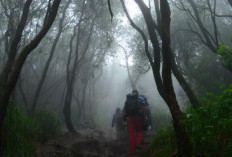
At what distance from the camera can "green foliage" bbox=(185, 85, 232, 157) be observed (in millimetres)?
3258

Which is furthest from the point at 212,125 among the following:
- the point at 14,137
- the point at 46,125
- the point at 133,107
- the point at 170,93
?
the point at 46,125

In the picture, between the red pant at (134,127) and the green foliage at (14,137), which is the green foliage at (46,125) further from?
the green foliage at (14,137)

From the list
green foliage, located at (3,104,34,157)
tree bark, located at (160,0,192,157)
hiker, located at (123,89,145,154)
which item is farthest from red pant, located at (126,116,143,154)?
tree bark, located at (160,0,192,157)

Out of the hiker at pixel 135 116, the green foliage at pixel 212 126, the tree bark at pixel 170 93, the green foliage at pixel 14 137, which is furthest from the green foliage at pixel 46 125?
the tree bark at pixel 170 93

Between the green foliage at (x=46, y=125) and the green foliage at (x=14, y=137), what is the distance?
4.40 metres

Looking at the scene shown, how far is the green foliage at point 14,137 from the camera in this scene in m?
5.02

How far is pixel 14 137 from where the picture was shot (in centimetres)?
509

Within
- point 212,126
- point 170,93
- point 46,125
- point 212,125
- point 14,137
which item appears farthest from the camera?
point 46,125

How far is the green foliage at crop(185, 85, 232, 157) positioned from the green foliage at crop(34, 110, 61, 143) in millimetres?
6648

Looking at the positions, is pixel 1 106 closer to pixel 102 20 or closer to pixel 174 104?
pixel 174 104

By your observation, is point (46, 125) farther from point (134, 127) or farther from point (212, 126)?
point (212, 126)

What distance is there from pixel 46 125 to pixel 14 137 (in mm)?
5075

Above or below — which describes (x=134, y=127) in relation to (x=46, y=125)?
below

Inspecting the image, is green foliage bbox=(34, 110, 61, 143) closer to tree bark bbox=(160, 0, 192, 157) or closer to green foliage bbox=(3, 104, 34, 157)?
green foliage bbox=(3, 104, 34, 157)
